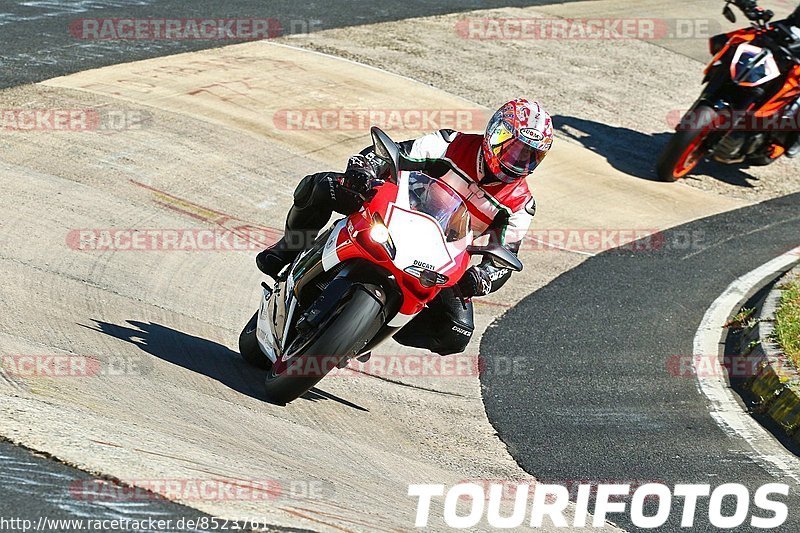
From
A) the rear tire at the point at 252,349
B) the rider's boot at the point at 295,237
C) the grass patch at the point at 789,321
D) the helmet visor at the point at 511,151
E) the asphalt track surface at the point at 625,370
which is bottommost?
the asphalt track surface at the point at 625,370

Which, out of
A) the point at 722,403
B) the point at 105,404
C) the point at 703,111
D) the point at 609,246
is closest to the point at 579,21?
the point at 703,111

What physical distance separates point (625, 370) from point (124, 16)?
9978 mm

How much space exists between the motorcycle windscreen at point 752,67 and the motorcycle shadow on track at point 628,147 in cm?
158

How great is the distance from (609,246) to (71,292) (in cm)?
598

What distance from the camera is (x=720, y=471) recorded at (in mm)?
6449

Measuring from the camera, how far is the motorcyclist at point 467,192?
6262mm

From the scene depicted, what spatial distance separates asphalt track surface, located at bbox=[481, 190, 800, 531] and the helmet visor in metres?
1.81

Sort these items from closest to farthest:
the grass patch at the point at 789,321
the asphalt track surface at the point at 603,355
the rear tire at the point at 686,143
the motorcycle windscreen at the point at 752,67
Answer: the asphalt track surface at the point at 603,355
the grass patch at the point at 789,321
the motorcycle windscreen at the point at 752,67
the rear tire at the point at 686,143

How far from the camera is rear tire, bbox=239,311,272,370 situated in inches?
273

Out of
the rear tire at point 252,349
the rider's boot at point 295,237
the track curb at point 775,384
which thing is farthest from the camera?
the track curb at point 775,384

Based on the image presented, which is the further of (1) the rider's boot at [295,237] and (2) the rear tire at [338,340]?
(1) the rider's boot at [295,237]

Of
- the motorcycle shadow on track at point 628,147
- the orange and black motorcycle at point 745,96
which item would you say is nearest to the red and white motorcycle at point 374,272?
the orange and black motorcycle at point 745,96

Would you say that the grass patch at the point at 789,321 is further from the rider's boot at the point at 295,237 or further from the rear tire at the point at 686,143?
the rider's boot at the point at 295,237

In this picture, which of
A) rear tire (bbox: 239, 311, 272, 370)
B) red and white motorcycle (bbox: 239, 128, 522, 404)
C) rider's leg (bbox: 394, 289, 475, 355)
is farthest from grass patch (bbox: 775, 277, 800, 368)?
rear tire (bbox: 239, 311, 272, 370)
